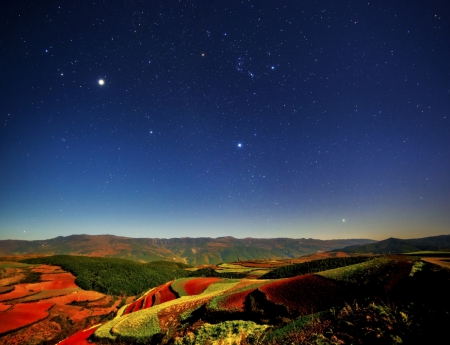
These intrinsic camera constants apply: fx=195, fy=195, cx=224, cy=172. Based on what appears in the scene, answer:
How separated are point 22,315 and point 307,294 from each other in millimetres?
33839

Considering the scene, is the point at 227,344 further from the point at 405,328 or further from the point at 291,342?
the point at 405,328

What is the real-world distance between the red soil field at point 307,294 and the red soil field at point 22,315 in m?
28.2

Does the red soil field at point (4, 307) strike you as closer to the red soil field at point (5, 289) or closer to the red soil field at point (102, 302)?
the red soil field at point (5, 289)

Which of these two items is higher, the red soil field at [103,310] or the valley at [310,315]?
the valley at [310,315]

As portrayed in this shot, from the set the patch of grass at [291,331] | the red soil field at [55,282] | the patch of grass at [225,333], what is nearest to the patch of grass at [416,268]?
the patch of grass at [291,331]

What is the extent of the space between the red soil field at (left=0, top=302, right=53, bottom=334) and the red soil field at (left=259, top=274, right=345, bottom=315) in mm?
28217

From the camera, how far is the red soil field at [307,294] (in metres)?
9.54

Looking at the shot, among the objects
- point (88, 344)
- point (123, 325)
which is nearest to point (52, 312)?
point (88, 344)

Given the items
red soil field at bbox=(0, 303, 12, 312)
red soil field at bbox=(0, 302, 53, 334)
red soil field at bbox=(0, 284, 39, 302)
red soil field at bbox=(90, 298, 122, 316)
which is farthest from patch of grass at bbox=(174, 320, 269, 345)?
red soil field at bbox=(0, 284, 39, 302)

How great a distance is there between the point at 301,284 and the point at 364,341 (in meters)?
6.13

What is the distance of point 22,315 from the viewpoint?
23.8m

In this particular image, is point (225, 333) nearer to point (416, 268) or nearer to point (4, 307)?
point (416, 268)

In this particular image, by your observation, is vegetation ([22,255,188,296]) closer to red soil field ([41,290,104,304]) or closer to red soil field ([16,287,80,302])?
red soil field ([41,290,104,304])

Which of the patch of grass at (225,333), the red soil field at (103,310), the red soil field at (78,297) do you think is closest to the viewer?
the patch of grass at (225,333)
